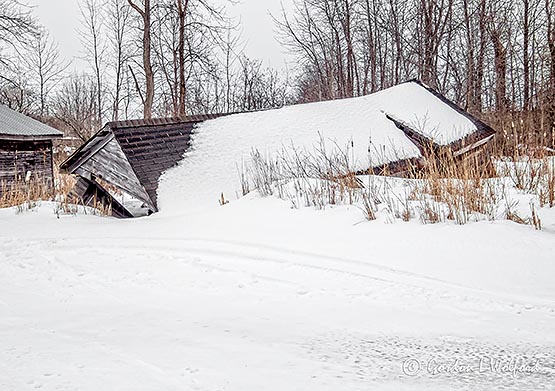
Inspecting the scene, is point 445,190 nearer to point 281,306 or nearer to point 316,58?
point 281,306

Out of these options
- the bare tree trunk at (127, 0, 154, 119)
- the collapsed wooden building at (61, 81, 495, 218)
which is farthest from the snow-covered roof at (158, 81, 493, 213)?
the bare tree trunk at (127, 0, 154, 119)

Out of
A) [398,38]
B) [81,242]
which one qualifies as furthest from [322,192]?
[398,38]

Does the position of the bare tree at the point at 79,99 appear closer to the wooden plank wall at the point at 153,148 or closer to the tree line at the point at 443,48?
the tree line at the point at 443,48

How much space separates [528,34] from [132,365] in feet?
67.6

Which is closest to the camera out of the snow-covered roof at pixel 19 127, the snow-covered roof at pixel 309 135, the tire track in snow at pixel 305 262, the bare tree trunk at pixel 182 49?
the tire track in snow at pixel 305 262

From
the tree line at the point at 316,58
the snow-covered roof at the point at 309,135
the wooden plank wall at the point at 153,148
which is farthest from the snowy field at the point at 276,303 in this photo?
the tree line at the point at 316,58

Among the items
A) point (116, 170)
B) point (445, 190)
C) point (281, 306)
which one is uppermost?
point (116, 170)

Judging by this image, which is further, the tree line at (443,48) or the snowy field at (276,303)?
the tree line at (443,48)

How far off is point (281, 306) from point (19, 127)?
1459 cm

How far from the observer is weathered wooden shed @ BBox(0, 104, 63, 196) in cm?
1538

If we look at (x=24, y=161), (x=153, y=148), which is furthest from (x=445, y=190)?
(x=24, y=161)

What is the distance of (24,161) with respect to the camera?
16.6 meters

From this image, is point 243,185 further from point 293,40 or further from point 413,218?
point 293,40

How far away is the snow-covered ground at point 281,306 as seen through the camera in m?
2.70
